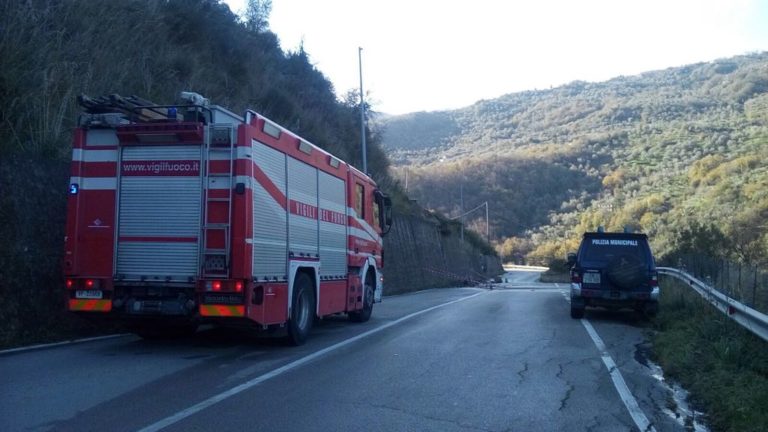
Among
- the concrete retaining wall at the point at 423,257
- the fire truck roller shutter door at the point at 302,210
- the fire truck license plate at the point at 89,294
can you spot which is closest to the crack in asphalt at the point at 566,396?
the fire truck roller shutter door at the point at 302,210

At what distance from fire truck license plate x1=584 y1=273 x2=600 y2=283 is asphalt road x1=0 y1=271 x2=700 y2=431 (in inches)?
122

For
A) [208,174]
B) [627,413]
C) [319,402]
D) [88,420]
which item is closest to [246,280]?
[208,174]

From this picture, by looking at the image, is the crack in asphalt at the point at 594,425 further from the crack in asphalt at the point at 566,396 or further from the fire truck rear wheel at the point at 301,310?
the fire truck rear wheel at the point at 301,310

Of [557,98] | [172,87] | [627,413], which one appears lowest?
[627,413]

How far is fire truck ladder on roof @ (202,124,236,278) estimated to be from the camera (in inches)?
373

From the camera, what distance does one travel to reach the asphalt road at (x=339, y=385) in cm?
650

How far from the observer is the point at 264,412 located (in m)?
6.71

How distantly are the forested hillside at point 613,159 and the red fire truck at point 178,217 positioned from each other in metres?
14.6

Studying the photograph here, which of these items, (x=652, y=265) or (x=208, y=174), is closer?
(x=208, y=174)

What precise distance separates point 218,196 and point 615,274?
9.51 metres

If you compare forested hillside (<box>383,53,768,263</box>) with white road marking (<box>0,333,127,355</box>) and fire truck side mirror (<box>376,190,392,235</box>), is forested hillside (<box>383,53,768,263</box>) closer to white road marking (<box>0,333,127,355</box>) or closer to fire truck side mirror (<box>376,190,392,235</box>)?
fire truck side mirror (<box>376,190,392,235</box>)

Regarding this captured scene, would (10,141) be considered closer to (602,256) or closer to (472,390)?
(472,390)

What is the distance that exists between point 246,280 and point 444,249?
47.3 meters

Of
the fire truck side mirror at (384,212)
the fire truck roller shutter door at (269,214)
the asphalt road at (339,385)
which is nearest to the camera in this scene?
the asphalt road at (339,385)
